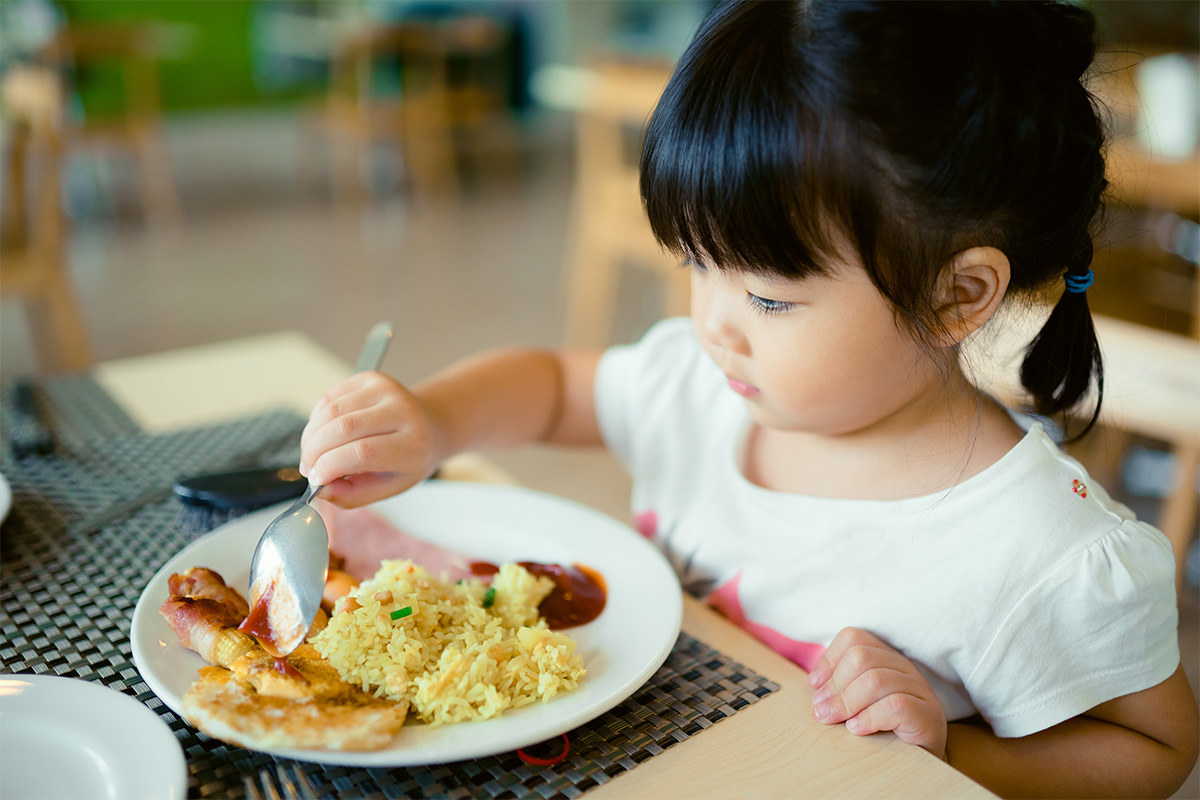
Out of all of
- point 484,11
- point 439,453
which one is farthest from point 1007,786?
point 484,11

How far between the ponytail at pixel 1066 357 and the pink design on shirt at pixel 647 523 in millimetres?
343

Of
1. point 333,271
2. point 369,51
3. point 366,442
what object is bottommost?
point 333,271

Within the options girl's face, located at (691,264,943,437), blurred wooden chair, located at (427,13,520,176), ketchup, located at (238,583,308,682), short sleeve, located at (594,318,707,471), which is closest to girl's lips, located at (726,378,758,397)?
girl's face, located at (691,264,943,437)

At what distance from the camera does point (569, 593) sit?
677mm

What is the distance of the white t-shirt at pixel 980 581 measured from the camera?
2.02 ft

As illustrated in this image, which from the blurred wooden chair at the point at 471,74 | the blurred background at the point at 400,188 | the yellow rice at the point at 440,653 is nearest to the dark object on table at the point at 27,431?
the yellow rice at the point at 440,653

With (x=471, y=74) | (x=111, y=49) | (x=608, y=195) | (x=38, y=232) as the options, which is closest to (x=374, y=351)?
(x=38, y=232)

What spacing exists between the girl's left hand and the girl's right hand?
1.06 feet

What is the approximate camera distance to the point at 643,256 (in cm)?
286

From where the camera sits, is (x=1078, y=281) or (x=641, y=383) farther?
(x=641, y=383)

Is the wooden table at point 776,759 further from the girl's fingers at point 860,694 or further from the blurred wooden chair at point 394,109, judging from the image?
the blurred wooden chair at point 394,109

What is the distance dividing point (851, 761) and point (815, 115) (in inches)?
14.1

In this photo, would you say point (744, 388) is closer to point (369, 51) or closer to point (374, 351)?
point (374, 351)

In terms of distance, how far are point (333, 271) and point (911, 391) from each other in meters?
3.53
